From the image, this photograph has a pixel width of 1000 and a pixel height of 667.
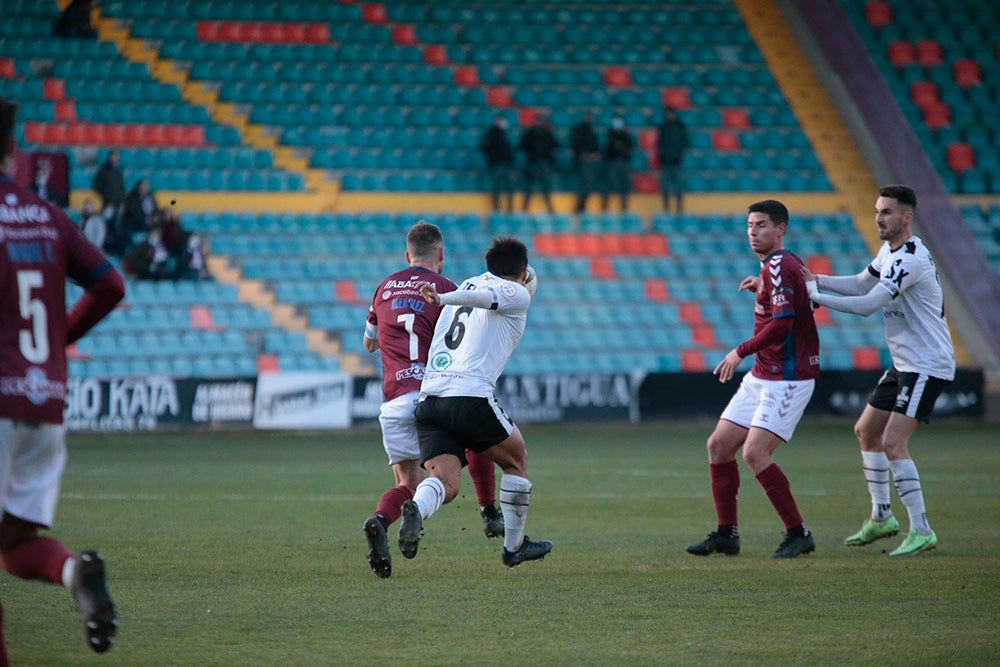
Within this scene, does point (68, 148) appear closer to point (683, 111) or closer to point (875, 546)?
point (683, 111)

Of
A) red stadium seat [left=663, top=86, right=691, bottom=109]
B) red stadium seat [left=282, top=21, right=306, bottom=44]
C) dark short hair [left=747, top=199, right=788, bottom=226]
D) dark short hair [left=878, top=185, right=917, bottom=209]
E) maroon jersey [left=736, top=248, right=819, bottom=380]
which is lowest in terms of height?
maroon jersey [left=736, top=248, right=819, bottom=380]

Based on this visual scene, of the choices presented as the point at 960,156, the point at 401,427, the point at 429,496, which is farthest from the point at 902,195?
the point at 960,156

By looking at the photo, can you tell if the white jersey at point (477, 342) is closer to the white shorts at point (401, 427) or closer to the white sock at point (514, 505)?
the white shorts at point (401, 427)

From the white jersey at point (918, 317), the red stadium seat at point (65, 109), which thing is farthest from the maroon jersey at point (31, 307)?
the red stadium seat at point (65, 109)

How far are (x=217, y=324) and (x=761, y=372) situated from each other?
44.8 ft

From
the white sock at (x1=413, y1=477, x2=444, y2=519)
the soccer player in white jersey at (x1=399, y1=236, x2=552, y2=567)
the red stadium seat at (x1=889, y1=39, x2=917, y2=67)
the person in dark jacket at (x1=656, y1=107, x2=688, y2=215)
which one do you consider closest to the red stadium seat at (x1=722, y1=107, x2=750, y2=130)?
the person in dark jacket at (x1=656, y1=107, x2=688, y2=215)

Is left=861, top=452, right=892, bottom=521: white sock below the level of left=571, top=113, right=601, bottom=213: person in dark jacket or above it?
below

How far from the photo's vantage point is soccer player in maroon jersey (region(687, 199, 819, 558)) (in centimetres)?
841

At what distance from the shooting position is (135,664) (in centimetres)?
523

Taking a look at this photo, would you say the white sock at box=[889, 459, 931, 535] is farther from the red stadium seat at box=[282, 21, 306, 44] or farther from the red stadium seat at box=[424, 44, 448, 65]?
the red stadium seat at box=[282, 21, 306, 44]

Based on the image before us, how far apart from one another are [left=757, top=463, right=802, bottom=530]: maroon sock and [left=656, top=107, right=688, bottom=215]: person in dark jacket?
636 inches

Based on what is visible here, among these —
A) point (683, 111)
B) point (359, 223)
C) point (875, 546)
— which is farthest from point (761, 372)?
point (683, 111)

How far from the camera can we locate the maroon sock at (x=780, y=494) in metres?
8.50

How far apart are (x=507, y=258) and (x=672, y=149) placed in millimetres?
17132
